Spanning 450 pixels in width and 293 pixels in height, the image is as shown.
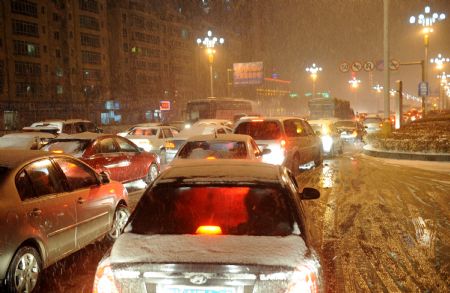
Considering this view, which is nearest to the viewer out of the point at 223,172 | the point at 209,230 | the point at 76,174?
the point at 209,230

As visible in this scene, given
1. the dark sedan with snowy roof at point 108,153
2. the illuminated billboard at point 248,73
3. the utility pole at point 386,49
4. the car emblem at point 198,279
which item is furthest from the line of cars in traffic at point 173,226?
the illuminated billboard at point 248,73

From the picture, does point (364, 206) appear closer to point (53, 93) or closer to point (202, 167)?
point (202, 167)

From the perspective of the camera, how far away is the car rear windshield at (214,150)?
10.8 m

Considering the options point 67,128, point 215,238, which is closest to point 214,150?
point 215,238

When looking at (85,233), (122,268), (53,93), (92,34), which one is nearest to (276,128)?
(85,233)

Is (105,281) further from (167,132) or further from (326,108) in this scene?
(326,108)

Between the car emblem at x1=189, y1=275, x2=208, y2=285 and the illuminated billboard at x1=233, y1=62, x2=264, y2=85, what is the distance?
5579 cm

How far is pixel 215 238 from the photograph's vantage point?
3.75 m

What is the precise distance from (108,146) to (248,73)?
47.1 metres

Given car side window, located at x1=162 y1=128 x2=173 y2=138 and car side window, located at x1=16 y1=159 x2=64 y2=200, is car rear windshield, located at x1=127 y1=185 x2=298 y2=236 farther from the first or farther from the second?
car side window, located at x1=162 y1=128 x2=173 y2=138

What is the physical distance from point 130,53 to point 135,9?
342 inches

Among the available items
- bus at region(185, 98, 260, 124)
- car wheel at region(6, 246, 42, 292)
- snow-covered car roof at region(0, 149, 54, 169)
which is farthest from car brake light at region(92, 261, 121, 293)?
bus at region(185, 98, 260, 124)

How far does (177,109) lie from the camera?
349ft

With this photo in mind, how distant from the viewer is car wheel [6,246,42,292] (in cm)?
533
